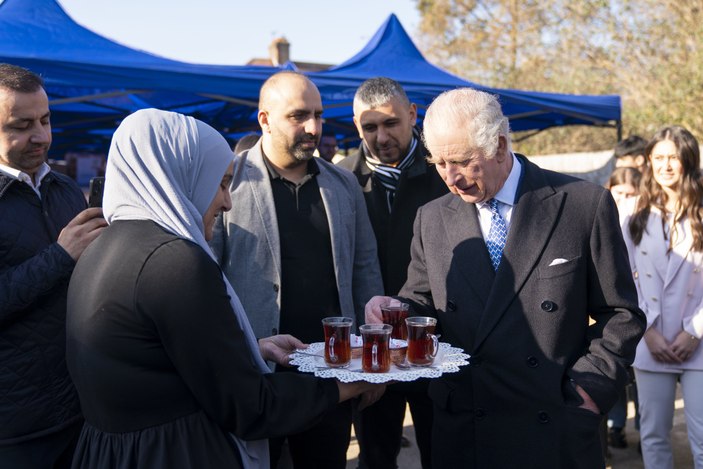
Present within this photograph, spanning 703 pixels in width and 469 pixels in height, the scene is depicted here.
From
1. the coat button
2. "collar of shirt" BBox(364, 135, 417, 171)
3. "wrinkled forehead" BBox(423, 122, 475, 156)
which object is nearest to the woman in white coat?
"collar of shirt" BBox(364, 135, 417, 171)

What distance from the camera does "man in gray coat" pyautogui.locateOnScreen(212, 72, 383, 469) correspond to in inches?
117

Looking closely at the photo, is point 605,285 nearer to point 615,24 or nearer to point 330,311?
point 330,311

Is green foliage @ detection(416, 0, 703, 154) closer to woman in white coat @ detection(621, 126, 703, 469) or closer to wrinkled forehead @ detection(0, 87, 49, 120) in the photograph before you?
woman in white coat @ detection(621, 126, 703, 469)

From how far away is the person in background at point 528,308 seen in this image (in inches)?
85.6

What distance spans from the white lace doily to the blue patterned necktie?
373mm

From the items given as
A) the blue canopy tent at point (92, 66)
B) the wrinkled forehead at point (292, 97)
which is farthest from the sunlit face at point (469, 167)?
the blue canopy tent at point (92, 66)

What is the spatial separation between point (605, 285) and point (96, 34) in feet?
19.1

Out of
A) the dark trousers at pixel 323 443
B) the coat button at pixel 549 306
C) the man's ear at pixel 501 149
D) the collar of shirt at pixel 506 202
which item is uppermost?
the man's ear at pixel 501 149

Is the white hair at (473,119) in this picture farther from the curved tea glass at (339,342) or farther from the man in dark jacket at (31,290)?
the man in dark jacket at (31,290)

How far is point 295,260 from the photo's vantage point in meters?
3.04

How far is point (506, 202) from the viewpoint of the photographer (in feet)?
7.68

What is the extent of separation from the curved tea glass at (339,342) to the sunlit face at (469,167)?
0.66 meters

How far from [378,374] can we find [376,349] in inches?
3.1

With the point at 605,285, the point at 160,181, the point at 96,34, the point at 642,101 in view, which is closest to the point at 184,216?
the point at 160,181
